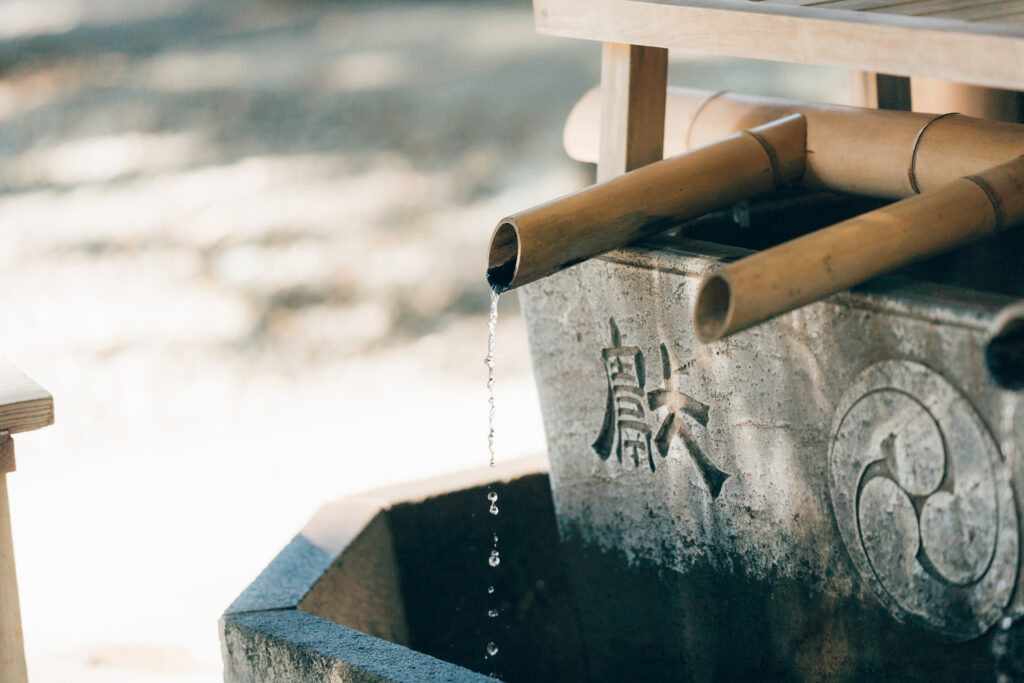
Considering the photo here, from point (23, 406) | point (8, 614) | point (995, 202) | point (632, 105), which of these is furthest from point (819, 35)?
point (8, 614)

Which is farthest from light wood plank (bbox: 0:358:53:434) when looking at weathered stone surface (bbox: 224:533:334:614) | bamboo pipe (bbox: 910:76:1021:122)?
bamboo pipe (bbox: 910:76:1021:122)

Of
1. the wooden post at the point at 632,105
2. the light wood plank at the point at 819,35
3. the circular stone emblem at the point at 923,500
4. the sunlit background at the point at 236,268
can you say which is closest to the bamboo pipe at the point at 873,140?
the wooden post at the point at 632,105

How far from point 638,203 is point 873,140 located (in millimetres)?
508

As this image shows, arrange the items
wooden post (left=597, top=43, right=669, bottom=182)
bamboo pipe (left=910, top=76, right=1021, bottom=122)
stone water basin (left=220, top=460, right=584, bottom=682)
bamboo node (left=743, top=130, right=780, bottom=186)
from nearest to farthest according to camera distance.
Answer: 1. bamboo node (left=743, top=130, right=780, bottom=186)
2. wooden post (left=597, top=43, right=669, bottom=182)
3. stone water basin (left=220, top=460, right=584, bottom=682)
4. bamboo pipe (left=910, top=76, right=1021, bottom=122)

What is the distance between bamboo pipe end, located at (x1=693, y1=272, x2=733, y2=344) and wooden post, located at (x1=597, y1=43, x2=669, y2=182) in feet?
2.73

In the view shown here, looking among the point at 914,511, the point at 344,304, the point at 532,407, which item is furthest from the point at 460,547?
the point at 344,304

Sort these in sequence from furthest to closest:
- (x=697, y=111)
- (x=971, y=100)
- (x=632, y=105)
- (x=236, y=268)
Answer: (x=236, y=268) < (x=971, y=100) < (x=697, y=111) < (x=632, y=105)

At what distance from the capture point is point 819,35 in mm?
2143

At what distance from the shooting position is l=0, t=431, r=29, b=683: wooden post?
2533mm

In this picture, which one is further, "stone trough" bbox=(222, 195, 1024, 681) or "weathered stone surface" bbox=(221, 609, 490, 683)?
"weathered stone surface" bbox=(221, 609, 490, 683)

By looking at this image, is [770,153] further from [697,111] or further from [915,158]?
[697,111]

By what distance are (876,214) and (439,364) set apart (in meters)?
4.45

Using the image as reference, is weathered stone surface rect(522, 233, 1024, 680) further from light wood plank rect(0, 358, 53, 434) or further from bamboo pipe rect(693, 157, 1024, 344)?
light wood plank rect(0, 358, 53, 434)

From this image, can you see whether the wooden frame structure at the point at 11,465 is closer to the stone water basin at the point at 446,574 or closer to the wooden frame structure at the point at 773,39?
the stone water basin at the point at 446,574
